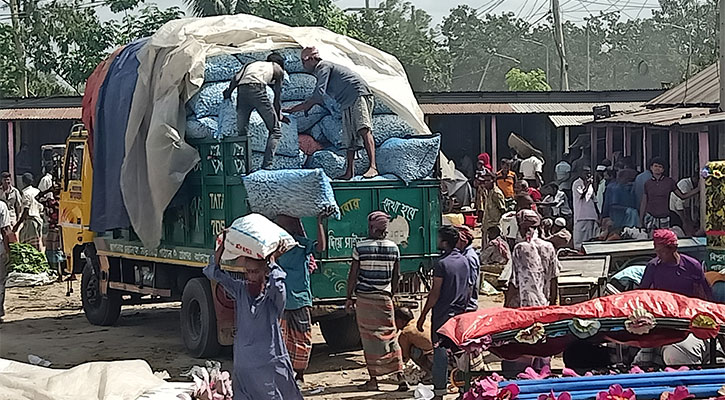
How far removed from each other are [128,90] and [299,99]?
1.94 meters

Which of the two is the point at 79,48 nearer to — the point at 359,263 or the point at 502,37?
the point at 359,263

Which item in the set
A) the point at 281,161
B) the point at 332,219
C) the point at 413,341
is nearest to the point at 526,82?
the point at 281,161

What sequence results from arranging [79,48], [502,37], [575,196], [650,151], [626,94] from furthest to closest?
[502,37] < [79,48] < [626,94] < [650,151] < [575,196]

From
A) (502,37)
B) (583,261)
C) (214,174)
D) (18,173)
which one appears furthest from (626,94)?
(502,37)

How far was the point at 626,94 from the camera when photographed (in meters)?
29.4

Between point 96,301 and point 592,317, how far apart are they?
30.2 feet

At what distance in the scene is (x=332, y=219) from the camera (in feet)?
31.8

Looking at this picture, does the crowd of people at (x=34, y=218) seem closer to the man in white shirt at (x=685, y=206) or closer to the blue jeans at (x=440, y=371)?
the man in white shirt at (x=685, y=206)

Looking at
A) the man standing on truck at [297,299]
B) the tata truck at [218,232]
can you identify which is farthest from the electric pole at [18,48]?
the man standing on truck at [297,299]

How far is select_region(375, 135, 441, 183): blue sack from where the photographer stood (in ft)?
33.6

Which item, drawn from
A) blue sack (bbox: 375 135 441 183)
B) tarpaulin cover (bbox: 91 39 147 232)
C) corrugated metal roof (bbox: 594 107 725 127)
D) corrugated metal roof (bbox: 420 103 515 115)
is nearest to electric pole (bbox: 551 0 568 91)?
corrugated metal roof (bbox: 420 103 515 115)

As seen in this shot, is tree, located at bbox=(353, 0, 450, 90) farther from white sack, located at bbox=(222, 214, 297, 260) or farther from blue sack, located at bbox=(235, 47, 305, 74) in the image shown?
white sack, located at bbox=(222, 214, 297, 260)

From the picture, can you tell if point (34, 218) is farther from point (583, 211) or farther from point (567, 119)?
point (567, 119)

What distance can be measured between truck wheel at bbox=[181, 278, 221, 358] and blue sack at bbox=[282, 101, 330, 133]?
5.85ft
